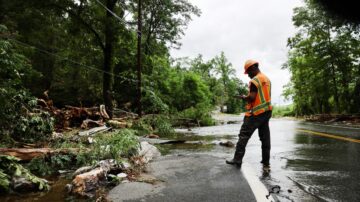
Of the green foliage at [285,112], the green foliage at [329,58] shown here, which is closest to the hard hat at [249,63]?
the green foliage at [329,58]

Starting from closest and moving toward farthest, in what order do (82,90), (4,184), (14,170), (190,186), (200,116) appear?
(4,184) < (190,186) < (14,170) < (200,116) < (82,90)

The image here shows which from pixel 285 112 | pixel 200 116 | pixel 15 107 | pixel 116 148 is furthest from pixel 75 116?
pixel 285 112

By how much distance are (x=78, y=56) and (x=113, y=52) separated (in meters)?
3.05

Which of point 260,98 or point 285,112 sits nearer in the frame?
point 260,98

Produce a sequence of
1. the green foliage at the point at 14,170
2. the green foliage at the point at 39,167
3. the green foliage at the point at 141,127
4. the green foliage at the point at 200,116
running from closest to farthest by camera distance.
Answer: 1. the green foliage at the point at 14,170
2. the green foliage at the point at 39,167
3. the green foliage at the point at 141,127
4. the green foliage at the point at 200,116

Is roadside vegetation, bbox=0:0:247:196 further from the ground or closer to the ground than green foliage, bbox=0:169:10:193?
further from the ground

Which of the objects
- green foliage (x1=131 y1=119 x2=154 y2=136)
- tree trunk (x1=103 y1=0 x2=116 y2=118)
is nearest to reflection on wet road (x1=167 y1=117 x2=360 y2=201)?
green foliage (x1=131 y1=119 x2=154 y2=136)

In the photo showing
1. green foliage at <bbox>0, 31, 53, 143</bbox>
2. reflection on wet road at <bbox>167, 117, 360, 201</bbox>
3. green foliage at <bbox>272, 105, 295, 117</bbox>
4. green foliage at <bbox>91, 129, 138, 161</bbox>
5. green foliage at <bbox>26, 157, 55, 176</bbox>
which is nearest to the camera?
reflection on wet road at <bbox>167, 117, 360, 201</bbox>

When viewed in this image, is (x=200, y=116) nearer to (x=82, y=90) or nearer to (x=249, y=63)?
(x=82, y=90)

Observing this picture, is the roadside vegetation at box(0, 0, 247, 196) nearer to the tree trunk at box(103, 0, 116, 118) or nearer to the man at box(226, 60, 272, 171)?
the tree trunk at box(103, 0, 116, 118)

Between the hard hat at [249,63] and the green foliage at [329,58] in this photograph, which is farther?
the green foliage at [329,58]

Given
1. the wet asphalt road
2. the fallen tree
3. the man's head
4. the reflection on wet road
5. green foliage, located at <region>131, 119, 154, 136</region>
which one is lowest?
the wet asphalt road

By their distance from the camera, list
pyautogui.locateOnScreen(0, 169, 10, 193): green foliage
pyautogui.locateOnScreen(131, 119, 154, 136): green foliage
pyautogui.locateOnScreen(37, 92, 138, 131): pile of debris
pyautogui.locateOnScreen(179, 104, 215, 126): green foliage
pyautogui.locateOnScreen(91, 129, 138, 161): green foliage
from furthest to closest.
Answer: pyautogui.locateOnScreen(179, 104, 215, 126): green foliage → pyautogui.locateOnScreen(131, 119, 154, 136): green foliage → pyautogui.locateOnScreen(37, 92, 138, 131): pile of debris → pyautogui.locateOnScreen(91, 129, 138, 161): green foliage → pyautogui.locateOnScreen(0, 169, 10, 193): green foliage

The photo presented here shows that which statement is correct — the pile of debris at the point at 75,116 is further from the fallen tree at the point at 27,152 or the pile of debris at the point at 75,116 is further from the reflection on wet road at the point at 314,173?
the reflection on wet road at the point at 314,173
